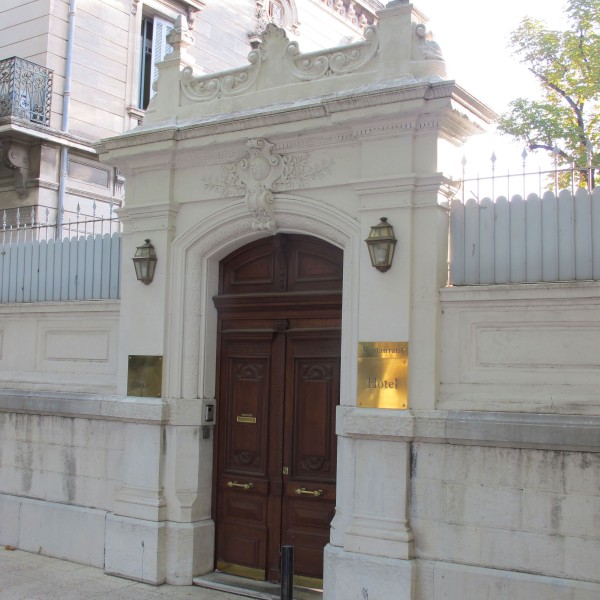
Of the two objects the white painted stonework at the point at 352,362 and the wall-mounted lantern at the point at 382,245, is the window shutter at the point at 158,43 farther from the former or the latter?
the wall-mounted lantern at the point at 382,245

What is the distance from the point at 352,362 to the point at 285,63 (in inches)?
115

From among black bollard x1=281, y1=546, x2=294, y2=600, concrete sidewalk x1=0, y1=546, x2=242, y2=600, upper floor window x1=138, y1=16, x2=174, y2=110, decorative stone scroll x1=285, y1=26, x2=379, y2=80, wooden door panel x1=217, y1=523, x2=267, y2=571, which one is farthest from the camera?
upper floor window x1=138, y1=16, x2=174, y2=110

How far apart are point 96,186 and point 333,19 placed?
7317 mm

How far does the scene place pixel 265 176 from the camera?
7.31 meters

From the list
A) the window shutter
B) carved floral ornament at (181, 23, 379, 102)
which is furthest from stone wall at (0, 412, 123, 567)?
the window shutter

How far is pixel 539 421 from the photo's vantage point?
5770 millimetres

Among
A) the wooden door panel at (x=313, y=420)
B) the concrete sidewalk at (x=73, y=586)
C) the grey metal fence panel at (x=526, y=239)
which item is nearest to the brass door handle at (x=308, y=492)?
the wooden door panel at (x=313, y=420)

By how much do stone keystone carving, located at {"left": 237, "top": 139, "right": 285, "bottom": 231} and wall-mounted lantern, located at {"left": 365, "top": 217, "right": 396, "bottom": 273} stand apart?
3.93ft

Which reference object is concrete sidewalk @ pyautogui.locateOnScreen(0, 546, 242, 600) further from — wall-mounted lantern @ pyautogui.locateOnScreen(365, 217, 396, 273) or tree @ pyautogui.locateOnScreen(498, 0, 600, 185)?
tree @ pyautogui.locateOnScreen(498, 0, 600, 185)

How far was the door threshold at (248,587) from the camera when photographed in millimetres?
6992

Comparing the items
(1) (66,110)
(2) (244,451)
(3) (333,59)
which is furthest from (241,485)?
(1) (66,110)

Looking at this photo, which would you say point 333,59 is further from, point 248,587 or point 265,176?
point 248,587

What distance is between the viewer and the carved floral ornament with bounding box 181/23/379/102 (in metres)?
6.95

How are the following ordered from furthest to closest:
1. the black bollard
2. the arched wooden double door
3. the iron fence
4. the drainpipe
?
the drainpipe < the iron fence < the arched wooden double door < the black bollard
